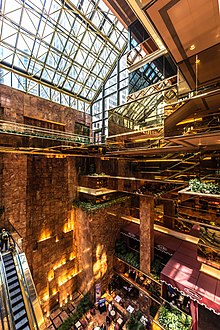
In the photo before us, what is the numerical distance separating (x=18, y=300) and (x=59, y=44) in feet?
58.0

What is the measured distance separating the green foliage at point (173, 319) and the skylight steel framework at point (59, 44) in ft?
59.2

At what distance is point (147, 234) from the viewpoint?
35.3 feet

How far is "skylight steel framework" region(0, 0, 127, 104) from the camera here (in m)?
10.8

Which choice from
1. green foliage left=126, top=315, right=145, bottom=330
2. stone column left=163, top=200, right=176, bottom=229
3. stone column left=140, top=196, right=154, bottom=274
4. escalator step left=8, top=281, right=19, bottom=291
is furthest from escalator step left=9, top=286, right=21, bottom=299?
stone column left=163, top=200, right=176, bottom=229

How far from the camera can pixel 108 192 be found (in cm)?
1322

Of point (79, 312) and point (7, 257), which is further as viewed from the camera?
point (79, 312)

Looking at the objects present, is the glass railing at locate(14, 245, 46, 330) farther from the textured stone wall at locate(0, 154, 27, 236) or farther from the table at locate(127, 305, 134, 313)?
the table at locate(127, 305, 134, 313)

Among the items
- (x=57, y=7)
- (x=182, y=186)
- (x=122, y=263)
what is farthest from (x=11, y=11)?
(x=122, y=263)

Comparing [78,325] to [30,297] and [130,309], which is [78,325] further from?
[30,297]

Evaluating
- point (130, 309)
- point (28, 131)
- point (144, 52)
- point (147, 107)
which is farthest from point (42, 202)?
point (144, 52)

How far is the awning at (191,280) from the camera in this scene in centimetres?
695

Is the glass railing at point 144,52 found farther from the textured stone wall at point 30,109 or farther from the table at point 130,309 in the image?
the table at point 130,309

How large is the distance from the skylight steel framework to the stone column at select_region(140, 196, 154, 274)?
42.3ft

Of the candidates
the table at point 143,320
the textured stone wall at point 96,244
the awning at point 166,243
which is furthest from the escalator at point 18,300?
the table at point 143,320
